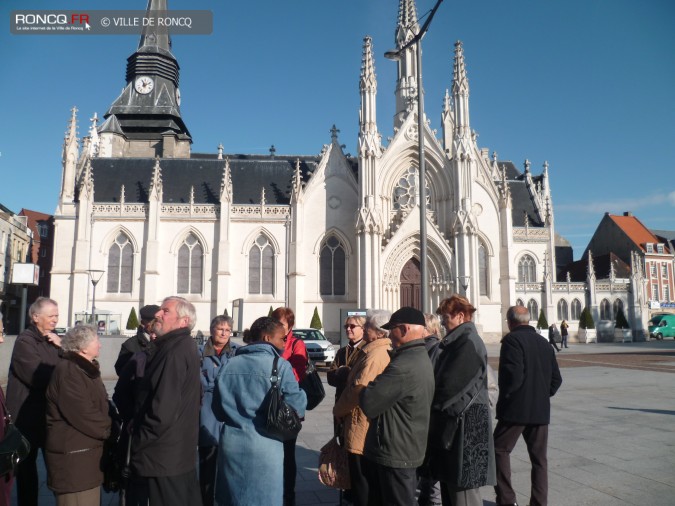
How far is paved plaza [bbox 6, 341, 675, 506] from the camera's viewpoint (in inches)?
Result: 217

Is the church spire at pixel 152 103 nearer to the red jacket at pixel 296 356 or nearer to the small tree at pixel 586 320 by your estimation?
the small tree at pixel 586 320

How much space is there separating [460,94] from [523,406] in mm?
29574

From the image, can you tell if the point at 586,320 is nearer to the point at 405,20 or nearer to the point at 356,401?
the point at 405,20

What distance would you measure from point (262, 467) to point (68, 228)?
3255cm

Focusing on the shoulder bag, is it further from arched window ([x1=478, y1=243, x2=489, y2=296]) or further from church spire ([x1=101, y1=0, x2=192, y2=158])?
church spire ([x1=101, y1=0, x2=192, y2=158])

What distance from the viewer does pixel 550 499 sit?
5.41 m

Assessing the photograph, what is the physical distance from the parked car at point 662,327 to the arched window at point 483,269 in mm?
21258

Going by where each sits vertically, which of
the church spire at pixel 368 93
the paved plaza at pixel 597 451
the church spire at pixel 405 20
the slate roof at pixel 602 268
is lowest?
the paved plaza at pixel 597 451

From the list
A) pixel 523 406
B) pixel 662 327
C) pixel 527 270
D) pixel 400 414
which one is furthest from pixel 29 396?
pixel 662 327

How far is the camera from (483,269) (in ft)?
108

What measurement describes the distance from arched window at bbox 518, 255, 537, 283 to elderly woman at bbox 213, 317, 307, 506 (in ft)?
116

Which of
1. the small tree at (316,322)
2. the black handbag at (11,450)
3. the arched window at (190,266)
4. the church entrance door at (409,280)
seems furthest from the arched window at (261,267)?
the black handbag at (11,450)

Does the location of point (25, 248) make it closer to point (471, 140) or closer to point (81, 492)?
point (471, 140)

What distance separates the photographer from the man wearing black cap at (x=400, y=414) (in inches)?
149
